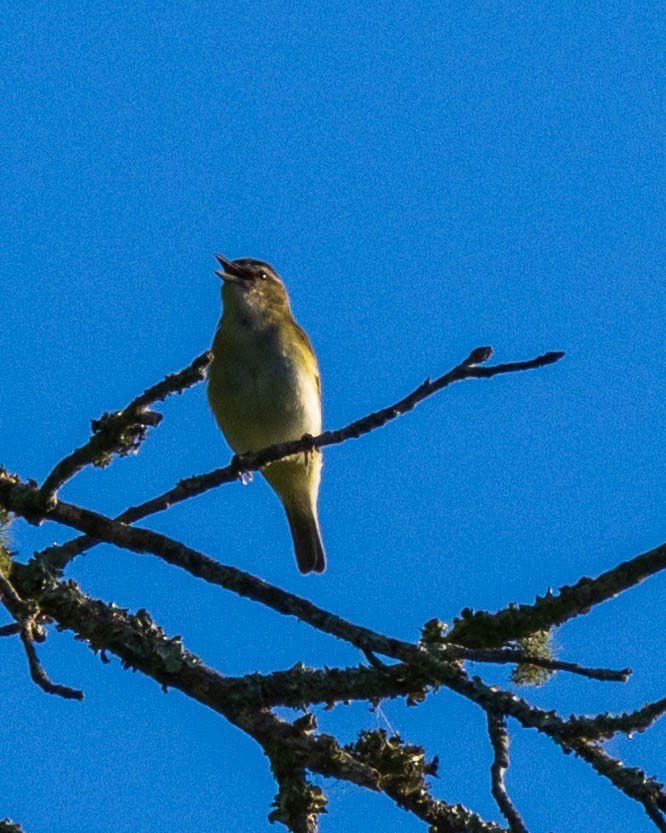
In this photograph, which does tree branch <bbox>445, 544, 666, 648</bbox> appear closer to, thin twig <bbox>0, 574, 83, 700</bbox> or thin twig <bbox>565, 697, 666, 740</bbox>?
thin twig <bbox>565, 697, 666, 740</bbox>

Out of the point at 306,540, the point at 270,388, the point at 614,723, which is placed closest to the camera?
the point at 614,723

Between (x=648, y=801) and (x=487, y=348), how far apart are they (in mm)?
1189

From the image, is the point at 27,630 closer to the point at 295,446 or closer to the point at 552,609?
the point at 295,446

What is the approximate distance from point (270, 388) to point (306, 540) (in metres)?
1.36

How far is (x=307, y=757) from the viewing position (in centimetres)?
399

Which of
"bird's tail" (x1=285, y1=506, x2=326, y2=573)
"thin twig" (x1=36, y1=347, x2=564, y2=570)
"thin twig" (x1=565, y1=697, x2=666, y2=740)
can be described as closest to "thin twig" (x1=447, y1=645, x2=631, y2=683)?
"thin twig" (x1=565, y1=697, x2=666, y2=740)

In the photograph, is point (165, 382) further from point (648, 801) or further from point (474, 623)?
point (648, 801)

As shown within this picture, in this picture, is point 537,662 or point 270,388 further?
point 270,388

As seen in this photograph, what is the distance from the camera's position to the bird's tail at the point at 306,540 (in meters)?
9.32

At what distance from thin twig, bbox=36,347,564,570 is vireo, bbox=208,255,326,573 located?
11.6 ft

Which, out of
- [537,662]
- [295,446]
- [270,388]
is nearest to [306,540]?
[270,388]

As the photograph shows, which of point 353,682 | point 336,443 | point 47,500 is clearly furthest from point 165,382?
point 353,682

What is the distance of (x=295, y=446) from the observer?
13.6 ft

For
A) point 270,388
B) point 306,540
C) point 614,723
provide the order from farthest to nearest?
point 306,540
point 270,388
point 614,723
